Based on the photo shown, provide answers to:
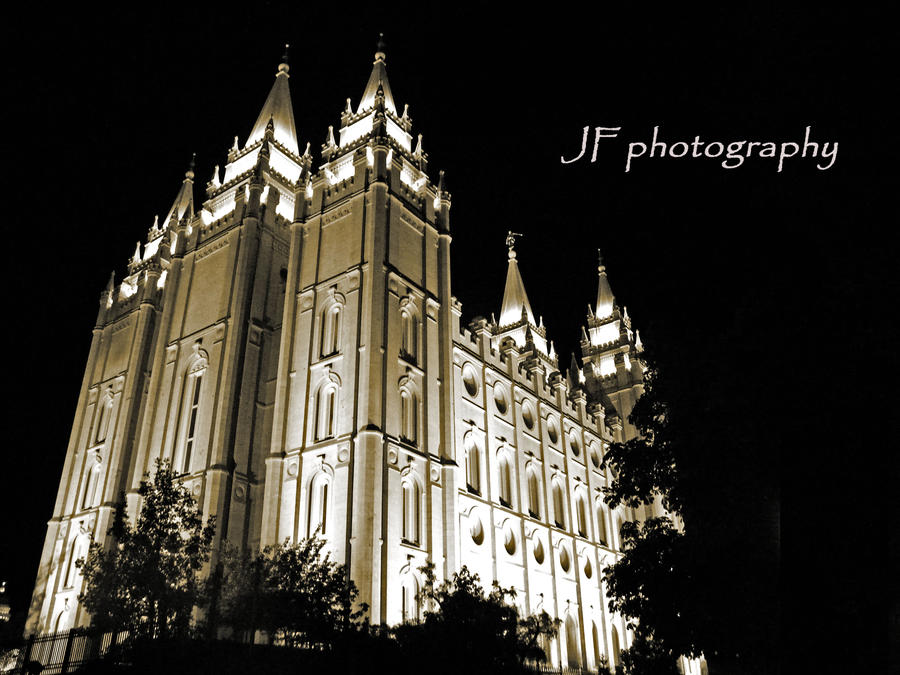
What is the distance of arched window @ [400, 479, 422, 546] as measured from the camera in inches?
1131

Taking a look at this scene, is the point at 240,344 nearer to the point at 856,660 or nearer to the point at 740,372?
the point at 740,372

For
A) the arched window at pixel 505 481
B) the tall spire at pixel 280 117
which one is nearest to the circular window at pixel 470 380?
the arched window at pixel 505 481

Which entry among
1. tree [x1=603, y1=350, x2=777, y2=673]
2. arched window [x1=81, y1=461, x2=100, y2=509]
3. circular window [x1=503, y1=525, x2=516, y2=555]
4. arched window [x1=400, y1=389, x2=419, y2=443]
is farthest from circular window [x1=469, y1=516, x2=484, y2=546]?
arched window [x1=81, y1=461, x2=100, y2=509]

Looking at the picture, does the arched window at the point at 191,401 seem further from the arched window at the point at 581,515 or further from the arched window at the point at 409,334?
the arched window at the point at 581,515

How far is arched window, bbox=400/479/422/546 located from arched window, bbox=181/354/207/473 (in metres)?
11.2

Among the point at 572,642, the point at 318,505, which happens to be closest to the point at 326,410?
the point at 318,505

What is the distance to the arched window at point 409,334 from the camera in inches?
1290

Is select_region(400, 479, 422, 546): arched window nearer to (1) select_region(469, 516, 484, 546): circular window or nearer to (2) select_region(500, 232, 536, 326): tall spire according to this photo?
(1) select_region(469, 516, 484, 546): circular window

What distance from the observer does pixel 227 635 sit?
27344 millimetres

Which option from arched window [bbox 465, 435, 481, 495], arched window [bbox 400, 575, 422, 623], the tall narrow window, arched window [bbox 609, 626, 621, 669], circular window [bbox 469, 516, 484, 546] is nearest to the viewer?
arched window [bbox 400, 575, 422, 623]

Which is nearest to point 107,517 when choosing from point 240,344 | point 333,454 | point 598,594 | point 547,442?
point 240,344

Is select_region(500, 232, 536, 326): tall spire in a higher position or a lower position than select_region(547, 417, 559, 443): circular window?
higher

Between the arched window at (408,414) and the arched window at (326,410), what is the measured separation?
2.85 meters

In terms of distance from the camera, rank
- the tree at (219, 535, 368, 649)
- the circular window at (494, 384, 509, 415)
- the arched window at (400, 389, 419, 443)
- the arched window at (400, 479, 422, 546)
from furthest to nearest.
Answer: the circular window at (494, 384, 509, 415), the arched window at (400, 389, 419, 443), the arched window at (400, 479, 422, 546), the tree at (219, 535, 368, 649)
